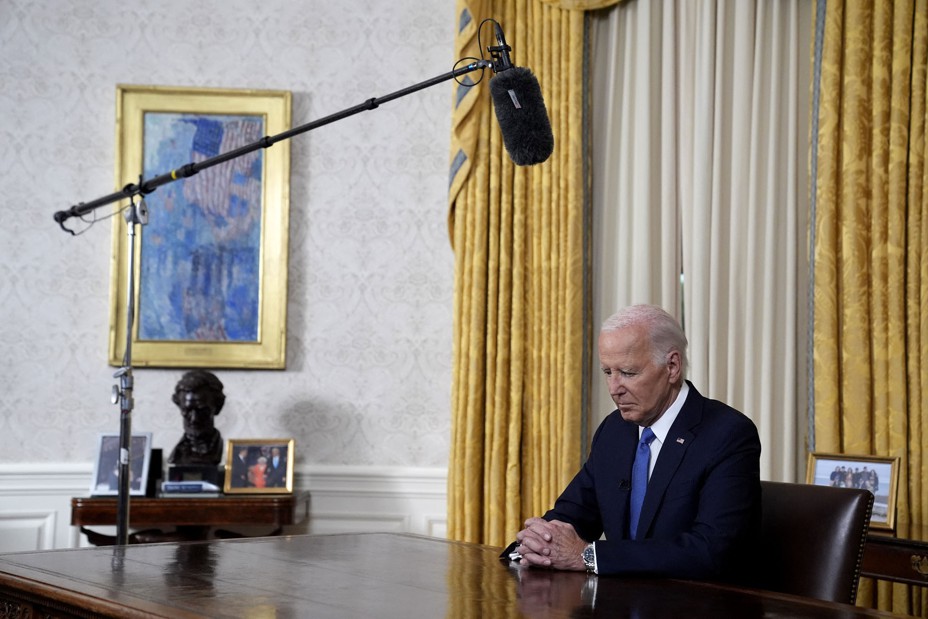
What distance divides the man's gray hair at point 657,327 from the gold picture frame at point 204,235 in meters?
2.59

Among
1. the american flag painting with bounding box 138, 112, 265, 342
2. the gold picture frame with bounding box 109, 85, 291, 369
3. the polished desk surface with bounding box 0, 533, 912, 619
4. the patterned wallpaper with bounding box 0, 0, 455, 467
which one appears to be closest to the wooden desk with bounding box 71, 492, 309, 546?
the patterned wallpaper with bounding box 0, 0, 455, 467

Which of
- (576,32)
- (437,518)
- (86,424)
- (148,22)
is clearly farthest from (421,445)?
(148,22)

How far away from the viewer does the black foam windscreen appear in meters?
3.24

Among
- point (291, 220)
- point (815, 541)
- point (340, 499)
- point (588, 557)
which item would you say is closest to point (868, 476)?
point (815, 541)

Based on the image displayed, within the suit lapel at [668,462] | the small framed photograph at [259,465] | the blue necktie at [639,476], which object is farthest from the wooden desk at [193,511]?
the suit lapel at [668,462]

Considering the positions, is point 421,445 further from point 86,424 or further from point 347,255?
point 86,424

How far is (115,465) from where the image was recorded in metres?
4.90

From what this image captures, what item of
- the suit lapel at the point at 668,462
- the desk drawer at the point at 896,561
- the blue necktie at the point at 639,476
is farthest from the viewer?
the desk drawer at the point at 896,561

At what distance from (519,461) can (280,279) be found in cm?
147

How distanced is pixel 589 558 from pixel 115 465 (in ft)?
9.67

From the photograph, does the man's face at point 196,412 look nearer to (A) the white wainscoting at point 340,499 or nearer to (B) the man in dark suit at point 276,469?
(B) the man in dark suit at point 276,469

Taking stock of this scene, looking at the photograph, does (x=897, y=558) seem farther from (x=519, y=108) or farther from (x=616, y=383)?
(x=519, y=108)

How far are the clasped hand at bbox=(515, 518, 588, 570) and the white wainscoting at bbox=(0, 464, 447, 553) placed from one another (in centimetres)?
260

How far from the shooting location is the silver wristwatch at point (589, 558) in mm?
2627
